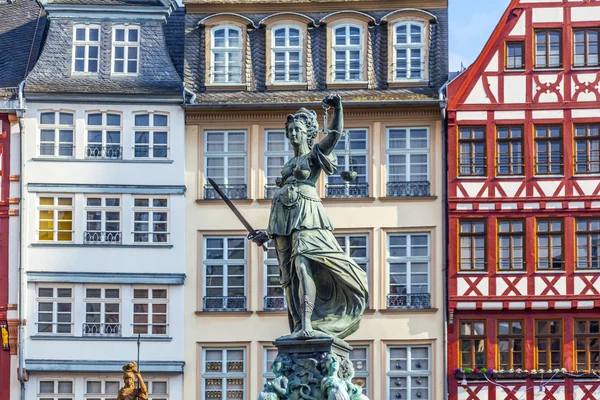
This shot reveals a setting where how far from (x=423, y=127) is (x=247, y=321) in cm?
660

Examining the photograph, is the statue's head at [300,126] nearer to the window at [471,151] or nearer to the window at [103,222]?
the window at [471,151]

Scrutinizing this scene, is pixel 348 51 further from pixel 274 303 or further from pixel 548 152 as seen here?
pixel 274 303

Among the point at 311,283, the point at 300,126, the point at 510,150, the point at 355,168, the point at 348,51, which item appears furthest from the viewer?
the point at 348,51

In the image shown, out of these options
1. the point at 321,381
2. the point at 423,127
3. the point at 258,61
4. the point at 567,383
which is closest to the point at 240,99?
the point at 258,61

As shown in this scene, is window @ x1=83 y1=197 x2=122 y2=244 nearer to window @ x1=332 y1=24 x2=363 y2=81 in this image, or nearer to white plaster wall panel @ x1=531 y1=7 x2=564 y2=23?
window @ x1=332 y1=24 x2=363 y2=81

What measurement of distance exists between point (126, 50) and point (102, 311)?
6.79 meters

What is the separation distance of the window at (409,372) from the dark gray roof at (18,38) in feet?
38.9

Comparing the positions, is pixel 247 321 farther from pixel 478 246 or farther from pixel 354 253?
pixel 478 246

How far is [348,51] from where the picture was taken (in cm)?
4469

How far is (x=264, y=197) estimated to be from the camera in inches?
1740

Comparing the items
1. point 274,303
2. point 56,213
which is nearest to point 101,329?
point 56,213

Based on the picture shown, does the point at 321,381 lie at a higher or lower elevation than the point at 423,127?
lower

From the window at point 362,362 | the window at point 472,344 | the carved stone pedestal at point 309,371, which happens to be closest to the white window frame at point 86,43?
the window at point 362,362

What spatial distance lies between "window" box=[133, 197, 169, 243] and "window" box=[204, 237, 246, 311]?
3.80ft
